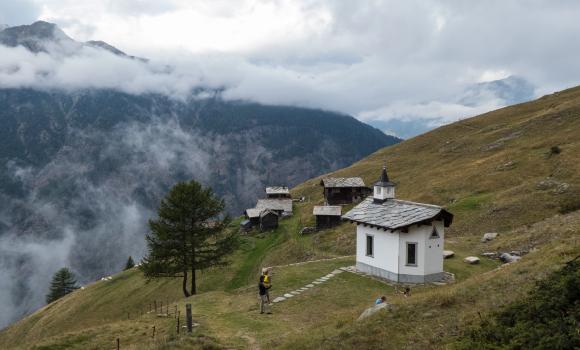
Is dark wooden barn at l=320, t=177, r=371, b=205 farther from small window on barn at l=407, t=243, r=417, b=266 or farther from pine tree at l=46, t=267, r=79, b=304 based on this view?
pine tree at l=46, t=267, r=79, b=304

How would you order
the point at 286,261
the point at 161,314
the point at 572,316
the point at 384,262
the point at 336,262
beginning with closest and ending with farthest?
the point at 572,316 < the point at 161,314 < the point at 384,262 < the point at 336,262 < the point at 286,261

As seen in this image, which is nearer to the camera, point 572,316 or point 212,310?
point 572,316

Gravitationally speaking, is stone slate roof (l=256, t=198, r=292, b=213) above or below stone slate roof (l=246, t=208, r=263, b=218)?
above

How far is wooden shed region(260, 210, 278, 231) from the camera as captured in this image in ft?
287

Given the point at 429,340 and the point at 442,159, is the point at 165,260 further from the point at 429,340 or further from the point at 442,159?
the point at 442,159

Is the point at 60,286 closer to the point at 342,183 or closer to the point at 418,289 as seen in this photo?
the point at 342,183

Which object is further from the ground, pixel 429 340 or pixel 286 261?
pixel 429 340

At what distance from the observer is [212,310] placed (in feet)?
104

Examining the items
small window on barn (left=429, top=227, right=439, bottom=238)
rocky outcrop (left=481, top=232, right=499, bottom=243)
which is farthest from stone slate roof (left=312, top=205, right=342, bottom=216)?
small window on barn (left=429, top=227, right=439, bottom=238)

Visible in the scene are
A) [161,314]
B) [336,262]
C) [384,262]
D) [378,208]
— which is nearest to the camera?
[161,314]

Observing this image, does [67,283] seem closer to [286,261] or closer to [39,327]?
[39,327]

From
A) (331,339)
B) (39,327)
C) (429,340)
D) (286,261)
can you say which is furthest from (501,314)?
(39,327)

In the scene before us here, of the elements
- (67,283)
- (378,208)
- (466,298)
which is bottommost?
(67,283)

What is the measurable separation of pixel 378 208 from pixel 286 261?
2408 centimetres
